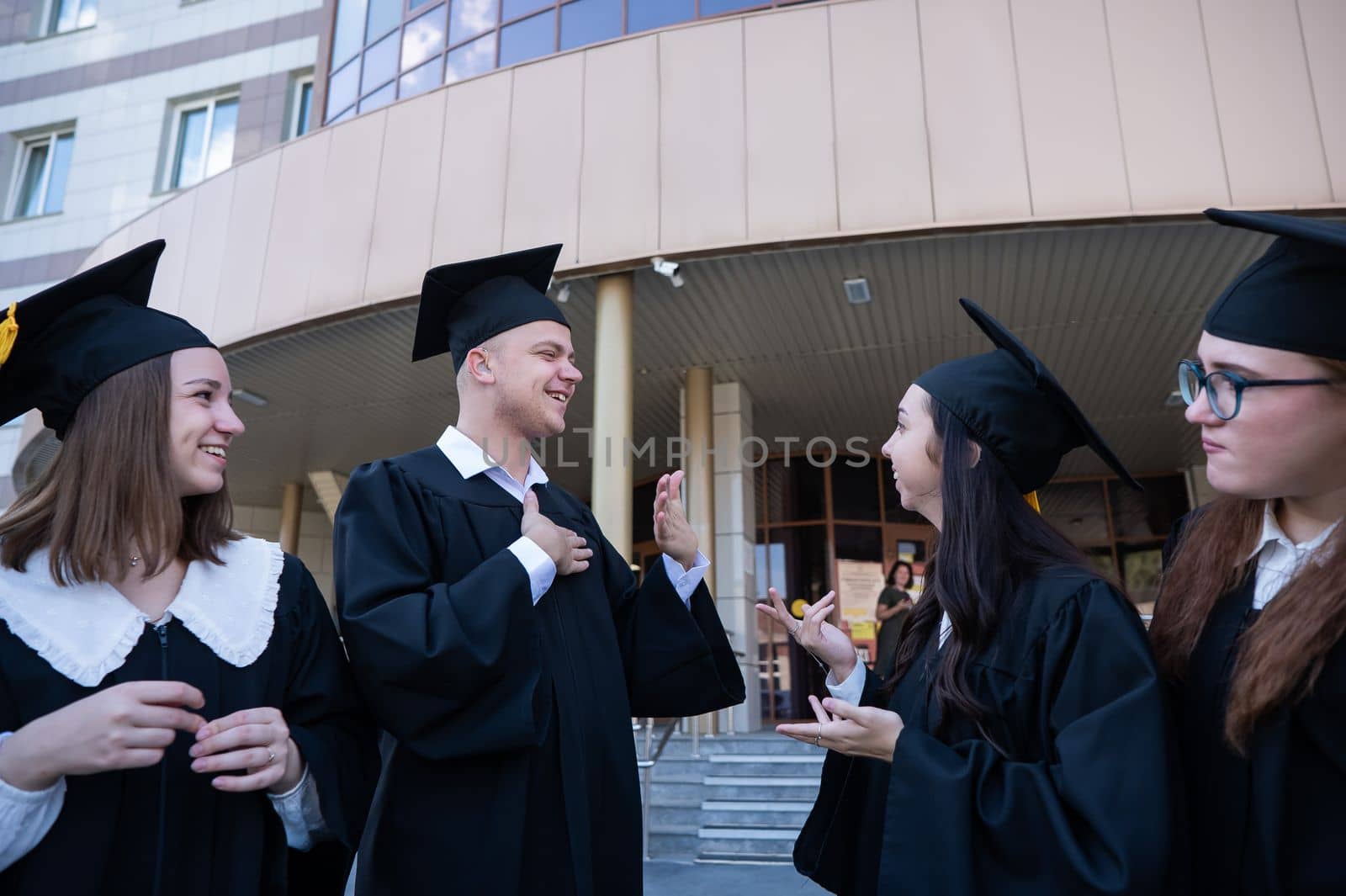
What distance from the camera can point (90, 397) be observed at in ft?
5.64

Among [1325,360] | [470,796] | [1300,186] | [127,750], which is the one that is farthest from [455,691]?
[1300,186]

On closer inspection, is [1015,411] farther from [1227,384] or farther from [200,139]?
[200,139]

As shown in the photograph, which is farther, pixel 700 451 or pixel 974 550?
pixel 700 451

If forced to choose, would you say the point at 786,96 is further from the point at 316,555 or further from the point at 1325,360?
the point at 316,555

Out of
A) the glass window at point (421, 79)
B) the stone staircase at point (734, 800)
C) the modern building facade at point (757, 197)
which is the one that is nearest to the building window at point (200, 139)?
the modern building facade at point (757, 197)

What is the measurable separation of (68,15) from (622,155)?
14.5m

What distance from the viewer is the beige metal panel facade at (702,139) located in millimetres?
7344

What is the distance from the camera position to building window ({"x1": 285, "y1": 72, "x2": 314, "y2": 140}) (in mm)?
13711

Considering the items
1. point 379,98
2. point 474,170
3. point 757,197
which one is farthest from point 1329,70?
point 379,98

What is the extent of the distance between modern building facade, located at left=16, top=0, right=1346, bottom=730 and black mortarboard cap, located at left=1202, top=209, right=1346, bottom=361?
5.56 metres

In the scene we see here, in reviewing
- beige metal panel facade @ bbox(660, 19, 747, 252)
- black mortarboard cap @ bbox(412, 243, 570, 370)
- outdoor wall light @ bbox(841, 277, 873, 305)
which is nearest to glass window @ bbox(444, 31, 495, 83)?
beige metal panel facade @ bbox(660, 19, 747, 252)

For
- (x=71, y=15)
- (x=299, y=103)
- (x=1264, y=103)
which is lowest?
(x=1264, y=103)

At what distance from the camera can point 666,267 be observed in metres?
7.42

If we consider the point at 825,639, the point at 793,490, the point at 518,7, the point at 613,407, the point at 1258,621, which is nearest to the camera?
the point at 1258,621
